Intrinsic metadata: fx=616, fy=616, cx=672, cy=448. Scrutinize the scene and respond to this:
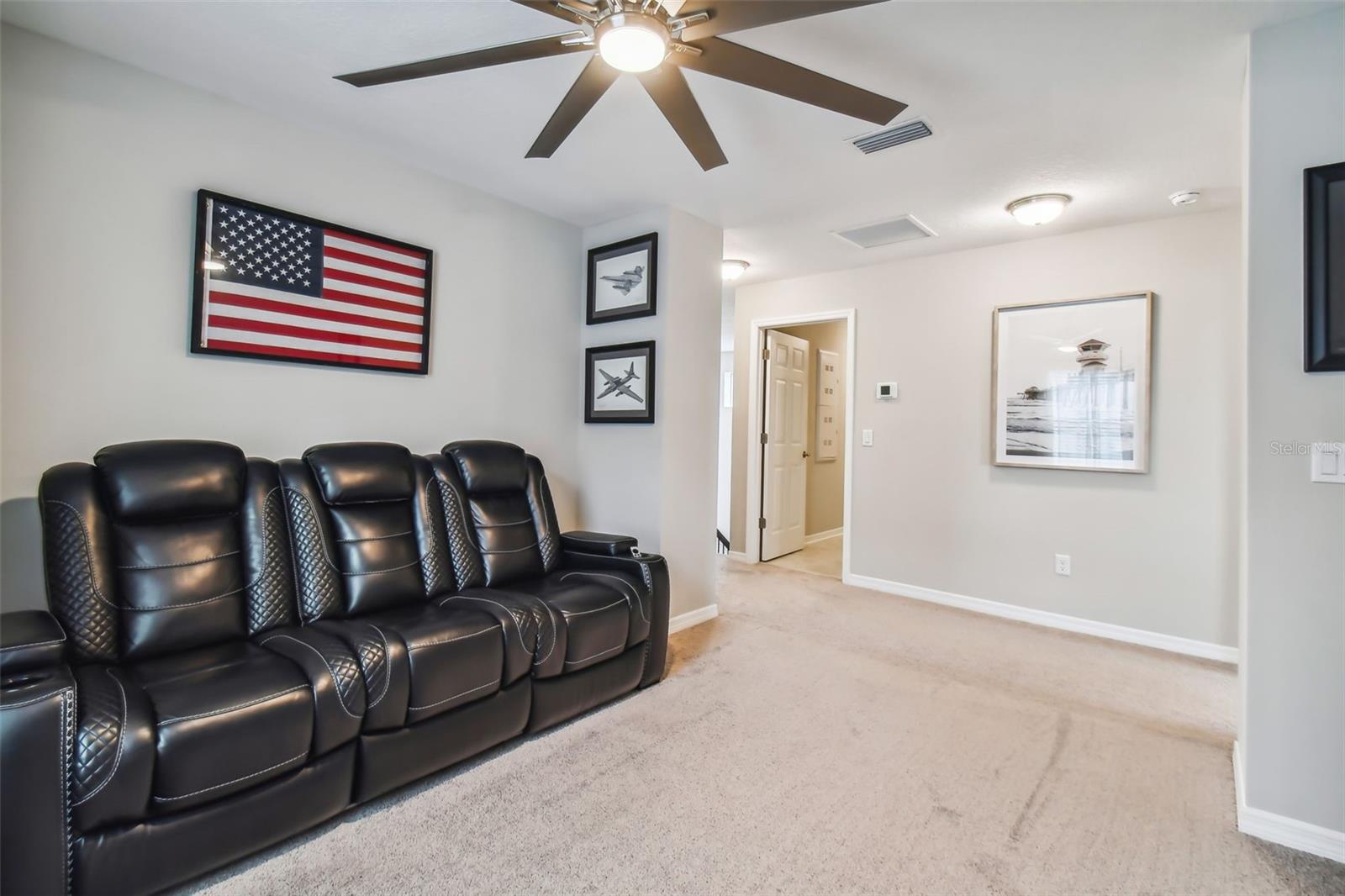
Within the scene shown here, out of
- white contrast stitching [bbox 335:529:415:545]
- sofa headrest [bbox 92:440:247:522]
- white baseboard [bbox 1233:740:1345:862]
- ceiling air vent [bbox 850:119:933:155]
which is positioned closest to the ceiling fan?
ceiling air vent [bbox 850:119:933:155]

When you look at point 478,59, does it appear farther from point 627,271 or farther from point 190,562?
point 627,271

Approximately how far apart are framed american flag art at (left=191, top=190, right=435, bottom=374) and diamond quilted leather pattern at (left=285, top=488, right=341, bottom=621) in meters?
0.72

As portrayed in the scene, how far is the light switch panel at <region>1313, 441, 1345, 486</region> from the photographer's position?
1.78m

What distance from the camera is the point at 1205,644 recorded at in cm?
341

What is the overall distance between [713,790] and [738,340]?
4140 mm

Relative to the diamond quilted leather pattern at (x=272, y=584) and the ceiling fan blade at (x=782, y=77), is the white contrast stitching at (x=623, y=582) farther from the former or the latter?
the ceiling fan blade at (x=782, y=77)

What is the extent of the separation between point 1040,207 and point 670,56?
249 centimetres

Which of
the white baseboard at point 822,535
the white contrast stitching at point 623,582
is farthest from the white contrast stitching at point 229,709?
the white baseboard at point 822,535

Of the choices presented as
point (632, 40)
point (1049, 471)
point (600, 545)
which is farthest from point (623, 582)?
point (1049, 471)

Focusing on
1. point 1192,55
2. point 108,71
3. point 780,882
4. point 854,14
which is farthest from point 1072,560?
point 108,71

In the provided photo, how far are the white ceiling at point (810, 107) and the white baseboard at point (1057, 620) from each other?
239 centimetres

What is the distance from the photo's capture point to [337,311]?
2.79 meters

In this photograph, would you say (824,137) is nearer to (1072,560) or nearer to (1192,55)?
(1192,55)

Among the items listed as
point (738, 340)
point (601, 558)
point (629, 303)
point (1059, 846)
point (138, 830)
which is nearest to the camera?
point (138, 830)
